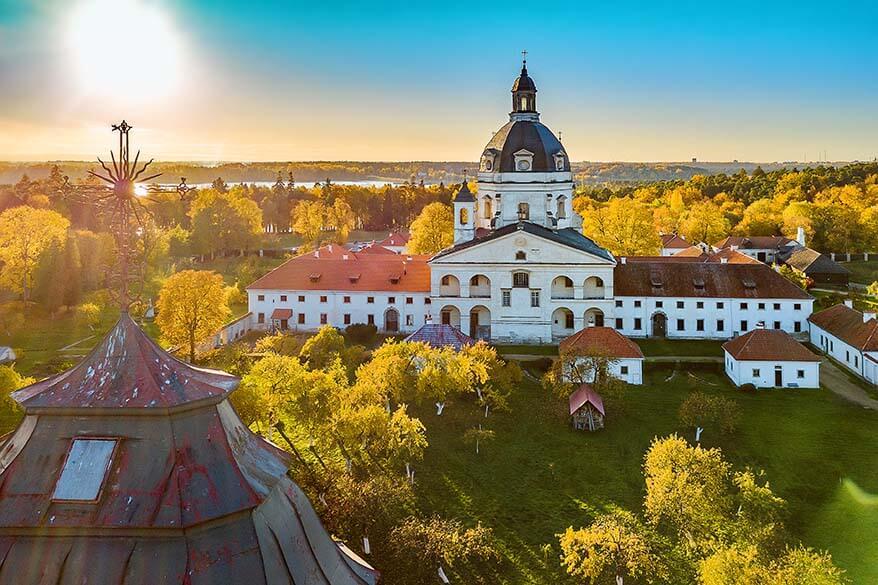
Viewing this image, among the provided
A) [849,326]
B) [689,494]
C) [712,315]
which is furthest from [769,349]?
[689,494]

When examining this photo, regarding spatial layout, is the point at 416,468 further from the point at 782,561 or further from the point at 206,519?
the point at 206,519

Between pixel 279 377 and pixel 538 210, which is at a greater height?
pixel 538 210

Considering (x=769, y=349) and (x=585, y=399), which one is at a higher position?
(x=769, y=349)

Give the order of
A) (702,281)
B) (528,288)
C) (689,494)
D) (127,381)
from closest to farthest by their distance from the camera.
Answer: (127,381), (689,494), (528,288), (702,281)

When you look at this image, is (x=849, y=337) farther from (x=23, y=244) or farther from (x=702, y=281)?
(x=23, y=244)

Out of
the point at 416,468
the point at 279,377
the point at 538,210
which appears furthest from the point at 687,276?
the point at 279,377

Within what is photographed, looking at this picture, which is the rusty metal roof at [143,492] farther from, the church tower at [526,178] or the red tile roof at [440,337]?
the church tower at [526,178]
